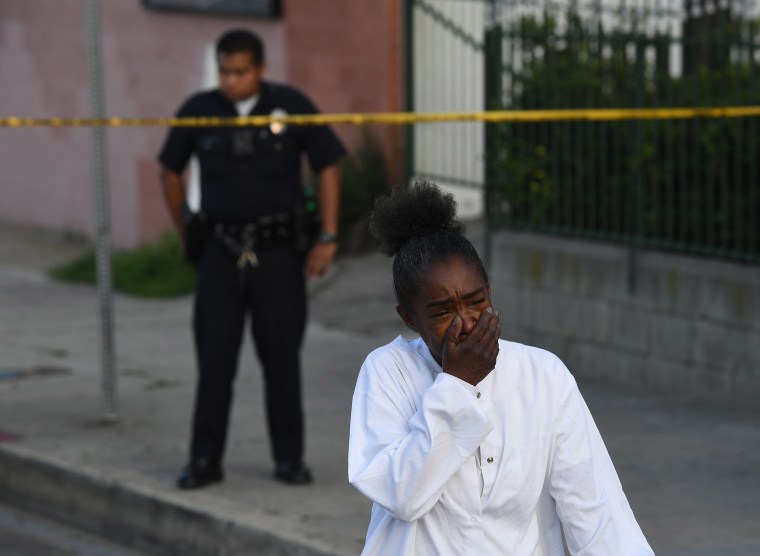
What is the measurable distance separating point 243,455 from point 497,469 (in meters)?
4.09

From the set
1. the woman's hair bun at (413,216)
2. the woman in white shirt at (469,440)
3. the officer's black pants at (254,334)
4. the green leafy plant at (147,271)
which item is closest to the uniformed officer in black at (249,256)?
the officer's black pants at (254,334)

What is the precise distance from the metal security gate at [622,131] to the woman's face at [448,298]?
4.94 meters

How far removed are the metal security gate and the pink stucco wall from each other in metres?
3.00

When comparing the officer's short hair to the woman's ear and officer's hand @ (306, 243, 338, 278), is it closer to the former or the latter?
officer's hand @ (306, 243, 338, 278)

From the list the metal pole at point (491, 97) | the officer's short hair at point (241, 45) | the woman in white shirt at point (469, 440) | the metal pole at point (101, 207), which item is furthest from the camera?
the metal pole at point (491, 97)

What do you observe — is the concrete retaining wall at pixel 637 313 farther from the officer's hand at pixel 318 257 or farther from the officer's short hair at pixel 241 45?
the officer's short hair at pixel 241 45

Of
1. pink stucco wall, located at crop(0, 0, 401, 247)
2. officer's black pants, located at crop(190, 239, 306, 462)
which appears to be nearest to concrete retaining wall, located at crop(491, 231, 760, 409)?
officer's black pants, located at crop(190, 239, 306, 462)

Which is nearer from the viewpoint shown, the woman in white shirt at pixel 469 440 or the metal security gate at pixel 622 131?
the woman in white shirt at pixel 469 440

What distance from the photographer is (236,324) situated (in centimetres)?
634

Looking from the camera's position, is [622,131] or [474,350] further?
[622,131]

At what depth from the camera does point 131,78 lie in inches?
542

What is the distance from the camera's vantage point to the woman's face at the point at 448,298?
114 inches

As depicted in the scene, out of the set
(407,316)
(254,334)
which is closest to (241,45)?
(254,334)

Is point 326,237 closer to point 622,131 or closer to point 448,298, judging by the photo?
point 622,131
